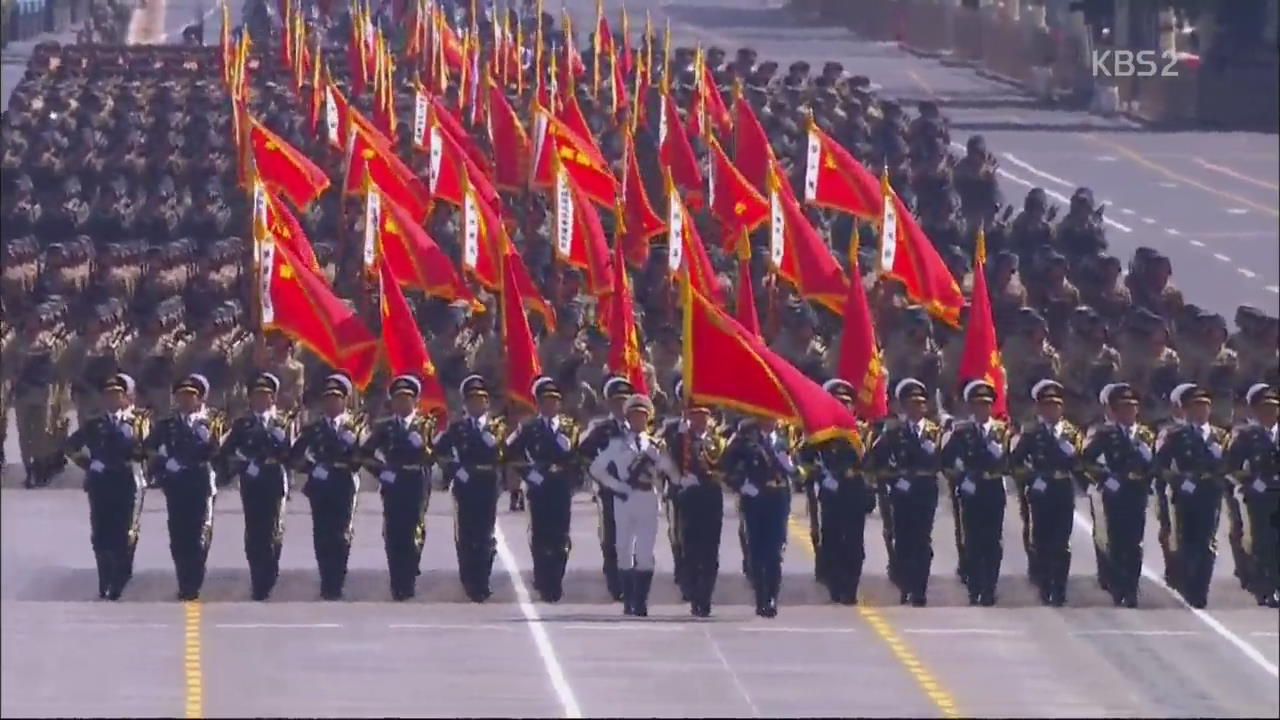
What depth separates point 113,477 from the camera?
1066 inches

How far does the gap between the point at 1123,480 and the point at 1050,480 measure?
49 centimetres

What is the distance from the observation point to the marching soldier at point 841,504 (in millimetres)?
27875

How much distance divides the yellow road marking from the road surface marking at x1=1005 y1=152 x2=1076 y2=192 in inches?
1433

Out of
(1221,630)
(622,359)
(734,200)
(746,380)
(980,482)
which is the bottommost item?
(1221,630)

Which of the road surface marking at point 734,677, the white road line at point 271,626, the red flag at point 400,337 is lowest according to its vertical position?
the white road line at point 271,626

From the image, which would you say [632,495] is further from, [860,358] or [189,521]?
[860,358]

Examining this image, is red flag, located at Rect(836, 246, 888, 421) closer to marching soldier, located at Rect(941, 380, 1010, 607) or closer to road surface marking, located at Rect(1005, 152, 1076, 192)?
marching soldier, located at Rect(941, 380, 1010, 607)

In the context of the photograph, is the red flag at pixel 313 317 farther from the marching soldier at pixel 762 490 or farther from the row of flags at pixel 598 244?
the marching soldier at pixel 762 490

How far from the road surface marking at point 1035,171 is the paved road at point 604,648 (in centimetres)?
3506

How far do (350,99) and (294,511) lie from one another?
24781 mm

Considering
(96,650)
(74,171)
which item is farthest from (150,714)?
(74,171)

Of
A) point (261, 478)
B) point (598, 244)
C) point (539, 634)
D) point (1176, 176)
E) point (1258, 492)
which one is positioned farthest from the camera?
point (1176, 176)

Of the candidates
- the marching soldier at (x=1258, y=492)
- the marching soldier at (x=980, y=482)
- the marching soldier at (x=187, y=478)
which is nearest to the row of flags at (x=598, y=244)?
the marching soldier at (x=980, y=482)

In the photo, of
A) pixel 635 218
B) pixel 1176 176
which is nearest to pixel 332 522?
pixel 635 218
